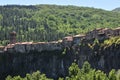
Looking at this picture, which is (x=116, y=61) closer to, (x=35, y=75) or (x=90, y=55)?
(x=90, y=55)

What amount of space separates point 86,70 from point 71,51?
33330mm

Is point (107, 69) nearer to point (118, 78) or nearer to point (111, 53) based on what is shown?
point (111, 53)

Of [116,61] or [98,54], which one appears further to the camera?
[98,54]

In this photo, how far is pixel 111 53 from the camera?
172 metres

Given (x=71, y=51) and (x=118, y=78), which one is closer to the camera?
(x=118, y=78)

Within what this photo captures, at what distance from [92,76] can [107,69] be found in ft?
82.3

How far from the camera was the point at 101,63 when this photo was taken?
573ft

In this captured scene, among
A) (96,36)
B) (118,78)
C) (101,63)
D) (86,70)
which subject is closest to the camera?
(118,78)

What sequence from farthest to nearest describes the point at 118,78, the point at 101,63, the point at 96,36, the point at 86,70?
1. the point at 96,36
2. the point at 101,63
3. the point at 86,70
4. the point at 118,78

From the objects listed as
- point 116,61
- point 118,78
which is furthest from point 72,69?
point 118,78

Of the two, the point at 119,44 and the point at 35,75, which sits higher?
the point at 119,44

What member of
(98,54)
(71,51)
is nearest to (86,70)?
(98,54)

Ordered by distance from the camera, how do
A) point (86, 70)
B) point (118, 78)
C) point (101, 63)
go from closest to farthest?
point (118, 78)
point (86, 70)
point (101, 63)

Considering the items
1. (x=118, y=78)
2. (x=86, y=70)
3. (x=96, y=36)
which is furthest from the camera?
(x=96, y=36)
